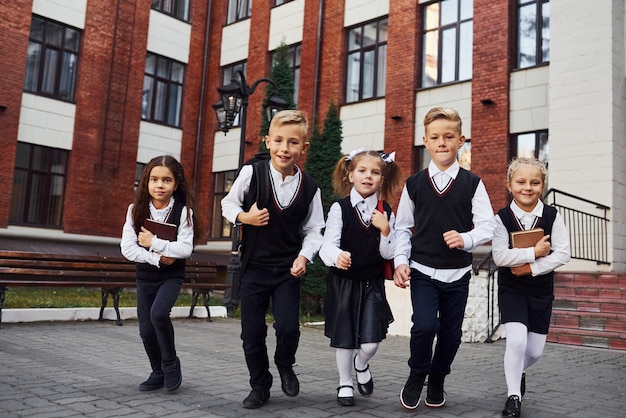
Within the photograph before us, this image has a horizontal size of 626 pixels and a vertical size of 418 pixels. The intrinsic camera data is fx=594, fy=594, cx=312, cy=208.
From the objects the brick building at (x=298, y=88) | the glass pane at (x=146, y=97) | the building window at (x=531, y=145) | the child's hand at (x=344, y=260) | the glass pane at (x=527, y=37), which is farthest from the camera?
the glass pane at (x=146, y=97)

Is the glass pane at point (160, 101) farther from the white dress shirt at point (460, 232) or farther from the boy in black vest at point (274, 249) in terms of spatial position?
the white dress shirt at point (460, 232)

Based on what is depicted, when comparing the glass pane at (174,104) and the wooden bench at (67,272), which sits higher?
the glass pane at (174,104)

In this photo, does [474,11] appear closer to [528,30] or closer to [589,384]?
[528,30]

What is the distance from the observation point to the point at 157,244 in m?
4.39

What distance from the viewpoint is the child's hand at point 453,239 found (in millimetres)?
3881

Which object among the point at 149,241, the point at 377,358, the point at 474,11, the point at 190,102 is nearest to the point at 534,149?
the point at 474,11

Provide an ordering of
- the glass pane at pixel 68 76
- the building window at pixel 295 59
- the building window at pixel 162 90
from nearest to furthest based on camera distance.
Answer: the glass pane at pixel 68 76
the building window at pixel 295 59
the building window at pixel 162 90

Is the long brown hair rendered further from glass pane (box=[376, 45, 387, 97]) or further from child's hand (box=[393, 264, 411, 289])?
glass pane (box=[376, 45, 387, 97])

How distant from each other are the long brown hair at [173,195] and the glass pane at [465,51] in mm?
11615

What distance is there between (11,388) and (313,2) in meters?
16.6

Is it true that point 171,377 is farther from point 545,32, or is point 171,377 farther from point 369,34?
point 369,34

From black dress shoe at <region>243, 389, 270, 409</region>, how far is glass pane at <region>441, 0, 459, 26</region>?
13483mm

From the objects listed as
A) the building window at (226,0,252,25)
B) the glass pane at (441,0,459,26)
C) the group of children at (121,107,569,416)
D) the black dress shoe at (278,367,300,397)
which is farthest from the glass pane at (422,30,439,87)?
the black dress shoe at (278,367,300,397)

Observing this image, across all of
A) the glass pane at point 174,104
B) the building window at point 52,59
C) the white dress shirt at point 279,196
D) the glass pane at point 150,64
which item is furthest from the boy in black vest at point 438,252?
the glass pane at point 174,104
